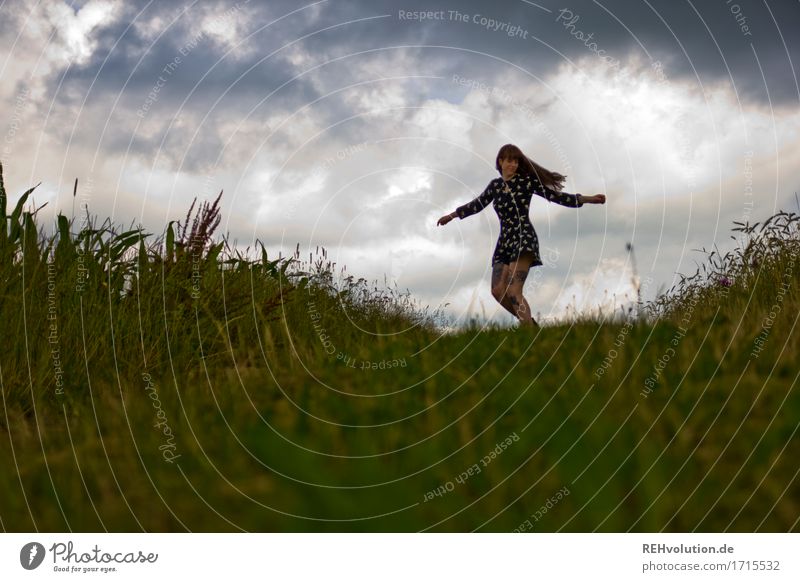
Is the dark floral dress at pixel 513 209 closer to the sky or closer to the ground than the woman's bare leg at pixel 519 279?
closer to the sky

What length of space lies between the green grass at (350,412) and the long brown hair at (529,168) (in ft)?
9.05

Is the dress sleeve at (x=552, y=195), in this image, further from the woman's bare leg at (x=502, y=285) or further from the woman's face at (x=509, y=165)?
the woman's bare leg at (x=502, y=285)

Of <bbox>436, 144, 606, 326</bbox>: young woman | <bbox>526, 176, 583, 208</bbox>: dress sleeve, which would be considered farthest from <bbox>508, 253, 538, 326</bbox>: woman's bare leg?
<bbox>526, 176, 583, 208</bbox>: dress sleeve

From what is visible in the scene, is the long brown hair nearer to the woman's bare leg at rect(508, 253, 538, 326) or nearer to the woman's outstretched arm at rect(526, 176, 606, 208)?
the woman's outstretched arm at rect(526, 176, 606, 208)

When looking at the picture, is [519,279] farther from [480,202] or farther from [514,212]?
[480,202]

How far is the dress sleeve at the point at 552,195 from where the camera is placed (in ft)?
28.2

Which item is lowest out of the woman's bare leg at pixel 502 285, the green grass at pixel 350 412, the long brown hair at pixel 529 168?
the green grass at pixel 350 412

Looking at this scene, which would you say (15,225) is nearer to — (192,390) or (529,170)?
(192,390)

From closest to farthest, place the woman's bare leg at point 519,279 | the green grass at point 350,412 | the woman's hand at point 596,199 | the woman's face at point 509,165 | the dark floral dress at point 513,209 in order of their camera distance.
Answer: the green grass at point 350,412 < the woman's hand at point 596,199 < the woman's bare leg at point 519,279 < the dark floral dress at point 513,209 < the woman's face at point 509,165

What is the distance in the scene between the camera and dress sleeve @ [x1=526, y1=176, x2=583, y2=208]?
8.61 metres

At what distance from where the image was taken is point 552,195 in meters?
8.88

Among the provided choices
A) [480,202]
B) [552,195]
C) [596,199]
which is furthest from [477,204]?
[596,199]

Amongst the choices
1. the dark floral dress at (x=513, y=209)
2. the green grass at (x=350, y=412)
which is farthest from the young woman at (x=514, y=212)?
the green grass at (x=350, y=412)
